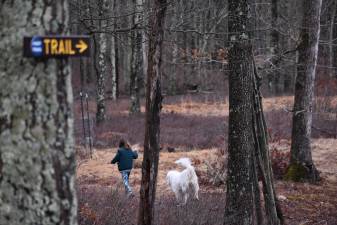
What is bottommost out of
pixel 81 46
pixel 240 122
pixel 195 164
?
pixel 195 164

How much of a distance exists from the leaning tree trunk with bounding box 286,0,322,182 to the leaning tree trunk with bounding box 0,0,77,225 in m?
10.7

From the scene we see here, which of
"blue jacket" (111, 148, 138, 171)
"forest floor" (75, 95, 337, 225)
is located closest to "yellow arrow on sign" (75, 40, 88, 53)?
"forest floor" (75, 95, 337, 225)

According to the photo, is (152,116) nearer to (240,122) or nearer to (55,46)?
(240,122)

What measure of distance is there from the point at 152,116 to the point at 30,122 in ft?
13.0

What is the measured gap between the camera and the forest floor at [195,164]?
27.0 ft

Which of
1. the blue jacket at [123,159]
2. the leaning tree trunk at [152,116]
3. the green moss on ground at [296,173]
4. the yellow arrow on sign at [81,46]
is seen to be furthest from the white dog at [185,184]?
the yellow arrow on sign at [81,46]

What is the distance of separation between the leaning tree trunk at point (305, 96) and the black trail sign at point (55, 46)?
10.7 metres

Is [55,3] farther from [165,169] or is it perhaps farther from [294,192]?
[165,169]

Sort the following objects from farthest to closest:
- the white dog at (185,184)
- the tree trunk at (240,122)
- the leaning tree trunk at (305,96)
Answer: the leaning tree trunk at (305,96) < the white dog at (185,184) < the tree trunk at (240,122)

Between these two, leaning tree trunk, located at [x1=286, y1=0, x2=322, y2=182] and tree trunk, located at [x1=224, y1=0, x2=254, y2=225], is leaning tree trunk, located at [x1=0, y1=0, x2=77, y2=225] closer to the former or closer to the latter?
tree trunk, located at [x1=224, y1=0, x2=254, y2=225]

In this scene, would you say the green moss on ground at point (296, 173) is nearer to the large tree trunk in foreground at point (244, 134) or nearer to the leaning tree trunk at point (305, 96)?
the leaning tree trunk at point (305, 96)

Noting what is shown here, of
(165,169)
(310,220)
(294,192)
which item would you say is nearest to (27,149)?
(310,220)

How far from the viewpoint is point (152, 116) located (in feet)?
21.5

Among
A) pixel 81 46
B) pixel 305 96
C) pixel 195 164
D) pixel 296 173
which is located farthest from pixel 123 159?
pixel 81 46
